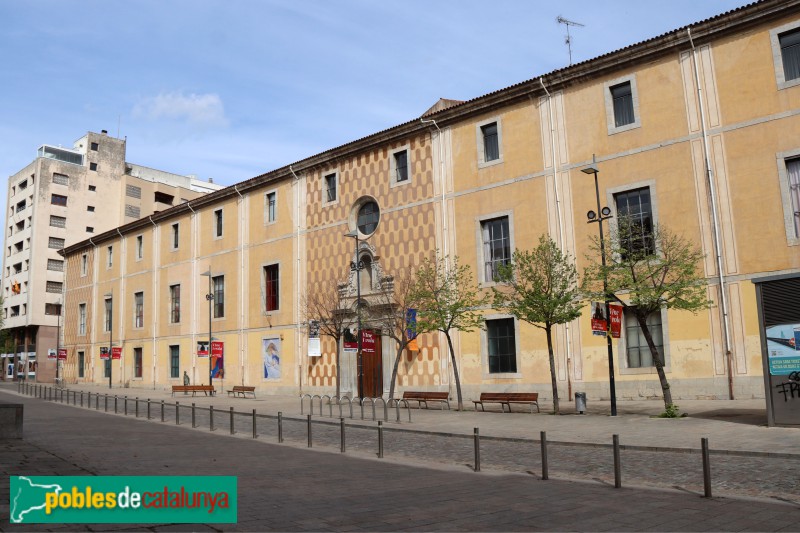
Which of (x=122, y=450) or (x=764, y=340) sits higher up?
(x=764, y=340)

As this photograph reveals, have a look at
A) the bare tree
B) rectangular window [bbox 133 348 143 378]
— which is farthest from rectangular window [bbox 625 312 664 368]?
rectangular window [bbox 133 348 143 378]

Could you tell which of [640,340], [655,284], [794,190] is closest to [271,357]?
[640,340]

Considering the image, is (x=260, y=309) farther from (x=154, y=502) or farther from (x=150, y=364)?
(x=154, y=502)

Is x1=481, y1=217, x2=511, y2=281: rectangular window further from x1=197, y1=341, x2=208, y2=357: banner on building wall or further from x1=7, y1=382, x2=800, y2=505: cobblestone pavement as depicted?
x1=197, y1=341, x2=208, y2=357: banner on building wall

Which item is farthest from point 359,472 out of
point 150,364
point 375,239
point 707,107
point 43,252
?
point 43,252

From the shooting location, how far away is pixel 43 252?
71.4 metres

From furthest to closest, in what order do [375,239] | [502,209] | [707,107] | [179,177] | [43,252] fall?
[179,177] < [43,252] < [375,239] < [502,209] < [707,107]

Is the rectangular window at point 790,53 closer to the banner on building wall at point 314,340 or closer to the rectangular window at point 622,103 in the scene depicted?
the rectangular window at point 622,103

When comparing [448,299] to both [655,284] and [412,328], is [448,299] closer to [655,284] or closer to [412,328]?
[412,328]

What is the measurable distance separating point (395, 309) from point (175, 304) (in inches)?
831

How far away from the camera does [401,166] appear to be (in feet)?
106

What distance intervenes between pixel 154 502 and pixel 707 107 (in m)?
21.9

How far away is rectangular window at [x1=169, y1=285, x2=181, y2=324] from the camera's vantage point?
45062 mm

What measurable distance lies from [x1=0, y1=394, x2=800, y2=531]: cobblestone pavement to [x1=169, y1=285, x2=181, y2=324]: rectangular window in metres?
29.0
